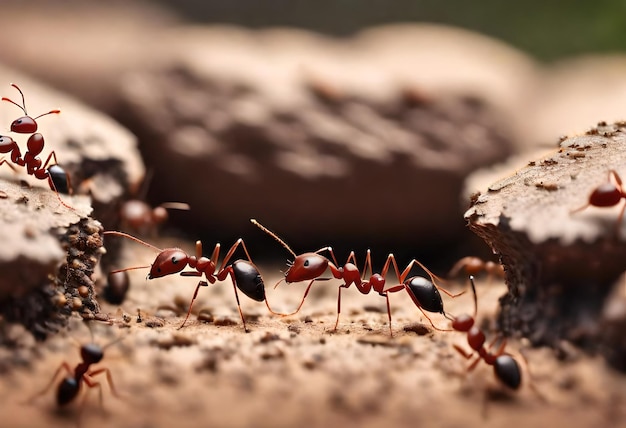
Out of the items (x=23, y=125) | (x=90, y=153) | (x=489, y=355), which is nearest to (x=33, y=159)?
(x=23, y=125)

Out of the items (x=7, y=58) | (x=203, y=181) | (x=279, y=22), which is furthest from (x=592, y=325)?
(x=279, y=22)

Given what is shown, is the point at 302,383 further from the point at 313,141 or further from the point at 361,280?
the point at 313,141

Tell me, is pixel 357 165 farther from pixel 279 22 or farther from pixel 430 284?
pixel 279 22

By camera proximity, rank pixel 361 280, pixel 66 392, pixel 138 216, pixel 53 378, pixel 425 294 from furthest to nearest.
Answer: pixel 138 216 < pixel 361 280 < pixel 425 294 < pixel 53 378 < pixel 66 392

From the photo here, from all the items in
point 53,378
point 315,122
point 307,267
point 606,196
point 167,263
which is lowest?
point 53,378

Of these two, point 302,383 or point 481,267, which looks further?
point 481,267

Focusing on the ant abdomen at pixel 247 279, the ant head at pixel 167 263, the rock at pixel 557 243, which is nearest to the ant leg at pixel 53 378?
the ant head at pixel 167 263
